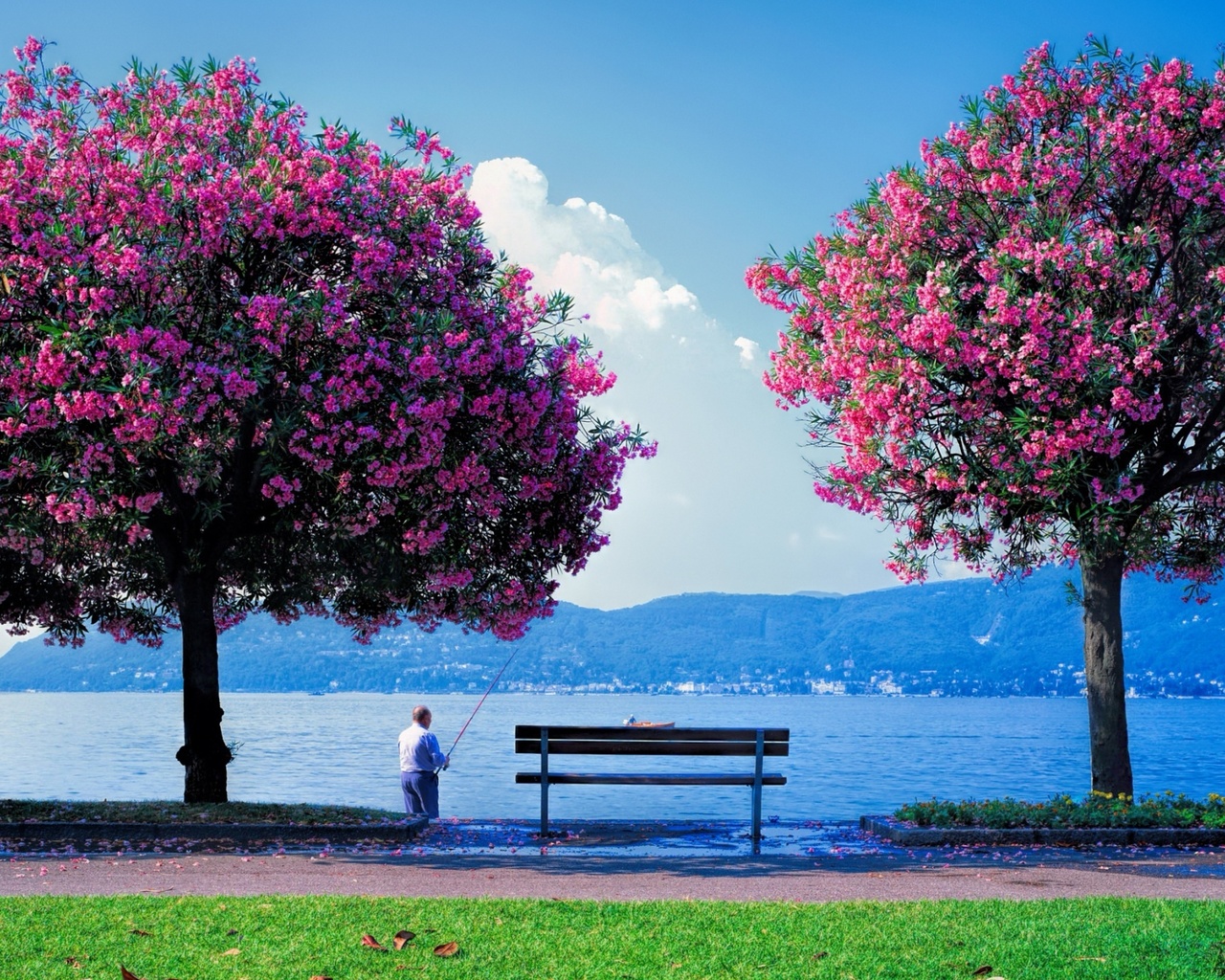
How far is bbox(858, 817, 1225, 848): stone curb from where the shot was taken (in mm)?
14148

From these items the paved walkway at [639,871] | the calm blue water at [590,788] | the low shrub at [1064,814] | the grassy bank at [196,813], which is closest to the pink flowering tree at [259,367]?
the grassy bank at [196,813]

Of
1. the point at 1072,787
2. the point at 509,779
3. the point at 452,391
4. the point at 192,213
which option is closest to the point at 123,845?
the point at 452,391

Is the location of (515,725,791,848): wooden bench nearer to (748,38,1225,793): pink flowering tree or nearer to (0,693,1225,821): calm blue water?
(748,38,1225,793): pink flowering tree

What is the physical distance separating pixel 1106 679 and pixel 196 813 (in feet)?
40.3

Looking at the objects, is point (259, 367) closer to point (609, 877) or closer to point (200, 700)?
point (200, 700)

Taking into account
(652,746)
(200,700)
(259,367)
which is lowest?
(652,746)

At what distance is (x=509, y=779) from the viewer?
62.1 m

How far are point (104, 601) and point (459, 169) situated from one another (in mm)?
10513

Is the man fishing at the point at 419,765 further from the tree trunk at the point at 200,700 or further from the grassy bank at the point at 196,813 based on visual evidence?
the tree trunk at the point at 200,700

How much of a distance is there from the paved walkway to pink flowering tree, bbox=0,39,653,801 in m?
4.60

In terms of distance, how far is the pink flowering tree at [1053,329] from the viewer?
53.9 feet

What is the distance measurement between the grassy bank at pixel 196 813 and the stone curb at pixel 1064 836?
20.3ft

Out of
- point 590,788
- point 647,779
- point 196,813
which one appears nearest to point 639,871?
point 647,779

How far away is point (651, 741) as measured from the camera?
49.2ft
